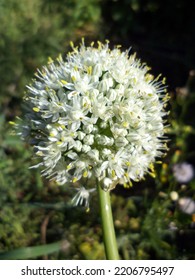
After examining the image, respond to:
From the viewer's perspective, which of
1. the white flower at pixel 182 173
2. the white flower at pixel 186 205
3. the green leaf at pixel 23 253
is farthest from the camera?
the white flower at pixel 182 173

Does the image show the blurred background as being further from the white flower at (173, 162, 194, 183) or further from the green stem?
the green stem

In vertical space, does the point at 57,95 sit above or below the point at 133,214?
above

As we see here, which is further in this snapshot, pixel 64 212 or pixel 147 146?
pixel 64 212

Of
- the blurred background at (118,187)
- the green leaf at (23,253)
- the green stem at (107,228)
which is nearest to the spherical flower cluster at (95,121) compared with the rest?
the green stem at (107,228)

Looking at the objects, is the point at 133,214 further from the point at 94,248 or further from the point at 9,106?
the point at 9,106

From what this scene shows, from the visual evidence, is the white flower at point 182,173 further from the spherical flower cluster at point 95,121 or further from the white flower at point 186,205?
the spherical flower cluster at point 95,121

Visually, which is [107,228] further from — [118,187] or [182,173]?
[118,187]

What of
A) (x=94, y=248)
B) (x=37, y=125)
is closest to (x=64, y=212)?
(x=94, y=248)
